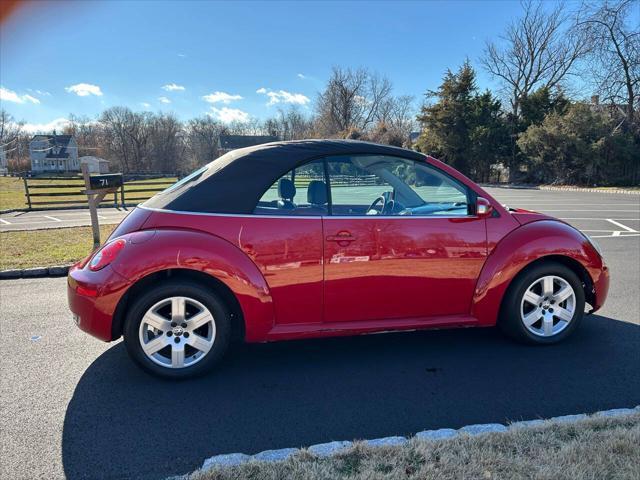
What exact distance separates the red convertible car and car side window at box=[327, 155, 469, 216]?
0.04 ft

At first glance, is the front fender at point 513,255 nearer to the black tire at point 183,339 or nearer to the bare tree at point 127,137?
the black tire at point 183,339

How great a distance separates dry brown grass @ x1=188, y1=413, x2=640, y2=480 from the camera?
6.91 ft

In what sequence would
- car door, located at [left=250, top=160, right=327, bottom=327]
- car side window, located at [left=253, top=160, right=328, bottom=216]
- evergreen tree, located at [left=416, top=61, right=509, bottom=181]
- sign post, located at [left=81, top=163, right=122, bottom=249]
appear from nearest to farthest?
car door, located at [left=250, top=160, right=327, bottom=327] → car side window, located at [left=253, top=160, right=328, bottom=216] → sign post, located at [left=81, top=163, right=122, bottom=249] → evergreen tree, located at [left=416, top=61, right=509, bottom=181]

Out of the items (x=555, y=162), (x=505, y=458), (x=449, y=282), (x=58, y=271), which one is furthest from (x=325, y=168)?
(x=555, y=162)

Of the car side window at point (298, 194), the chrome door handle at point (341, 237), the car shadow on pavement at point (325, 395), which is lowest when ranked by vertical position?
the car shadow on pavement at point (325, 395)

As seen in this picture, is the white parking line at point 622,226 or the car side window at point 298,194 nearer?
the car side window at point 298,194

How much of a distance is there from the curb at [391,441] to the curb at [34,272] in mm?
5425

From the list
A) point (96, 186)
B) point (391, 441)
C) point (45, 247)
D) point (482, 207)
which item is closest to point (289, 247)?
point (391, 441)

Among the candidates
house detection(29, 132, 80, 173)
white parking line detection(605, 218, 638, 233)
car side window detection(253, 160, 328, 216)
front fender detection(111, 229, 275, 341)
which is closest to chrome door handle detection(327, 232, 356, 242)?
car side window detection(253, 160, 328, 216)

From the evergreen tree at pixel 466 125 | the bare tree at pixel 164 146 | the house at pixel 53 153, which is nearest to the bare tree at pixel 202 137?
the bare tree at pixel 164 146

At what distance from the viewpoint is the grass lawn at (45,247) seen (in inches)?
276

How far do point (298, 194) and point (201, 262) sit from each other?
0.90 m

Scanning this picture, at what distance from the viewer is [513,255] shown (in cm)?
359

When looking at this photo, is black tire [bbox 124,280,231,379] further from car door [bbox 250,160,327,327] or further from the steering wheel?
the steering wheel
